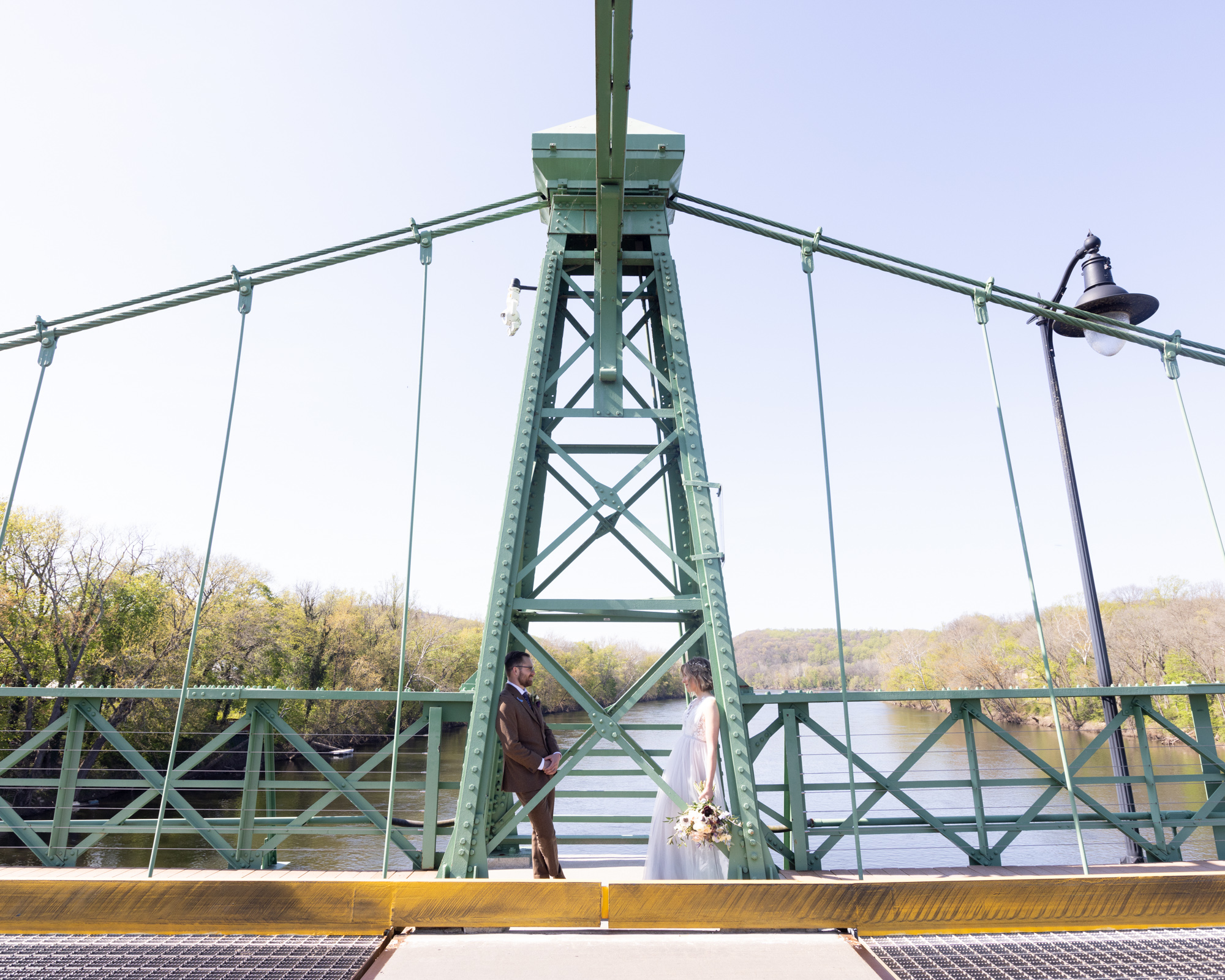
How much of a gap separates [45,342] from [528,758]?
171 inches

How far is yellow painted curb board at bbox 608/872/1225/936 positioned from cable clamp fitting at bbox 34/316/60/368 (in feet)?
16.4

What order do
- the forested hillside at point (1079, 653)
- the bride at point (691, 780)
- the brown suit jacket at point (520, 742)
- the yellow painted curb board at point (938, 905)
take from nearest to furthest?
the yellow painted curb board at point (938, 905) → the bride at point (691, 780) → the brown suit jacket at point (520, 742) → the forested hillside at point (1079, 653)

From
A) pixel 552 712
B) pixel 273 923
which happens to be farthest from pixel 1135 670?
pixel 273 923

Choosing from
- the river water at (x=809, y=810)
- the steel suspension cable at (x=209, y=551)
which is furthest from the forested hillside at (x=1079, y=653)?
the steel suspension cable at (x=209, y=551)

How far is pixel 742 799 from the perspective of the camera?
11.8 feet

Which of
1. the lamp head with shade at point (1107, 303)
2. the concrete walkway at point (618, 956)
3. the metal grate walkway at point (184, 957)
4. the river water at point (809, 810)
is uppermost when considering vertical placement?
the lamp head with shade at point (1107, 303)

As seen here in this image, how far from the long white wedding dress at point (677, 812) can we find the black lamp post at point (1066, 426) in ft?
10.1

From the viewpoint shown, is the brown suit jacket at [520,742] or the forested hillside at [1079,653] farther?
the forested hillside at [1079,653]

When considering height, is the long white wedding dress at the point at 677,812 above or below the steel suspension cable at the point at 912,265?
below

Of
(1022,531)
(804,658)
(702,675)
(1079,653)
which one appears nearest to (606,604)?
(702,675)

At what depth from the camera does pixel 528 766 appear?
12.7ft

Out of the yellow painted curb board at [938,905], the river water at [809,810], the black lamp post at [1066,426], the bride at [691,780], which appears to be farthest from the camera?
the river water at [809,810]

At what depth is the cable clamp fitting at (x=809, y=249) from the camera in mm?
4391

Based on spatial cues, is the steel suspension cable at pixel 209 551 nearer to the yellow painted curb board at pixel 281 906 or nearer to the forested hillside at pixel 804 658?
the yellow painted curb board at pixel 281 906
